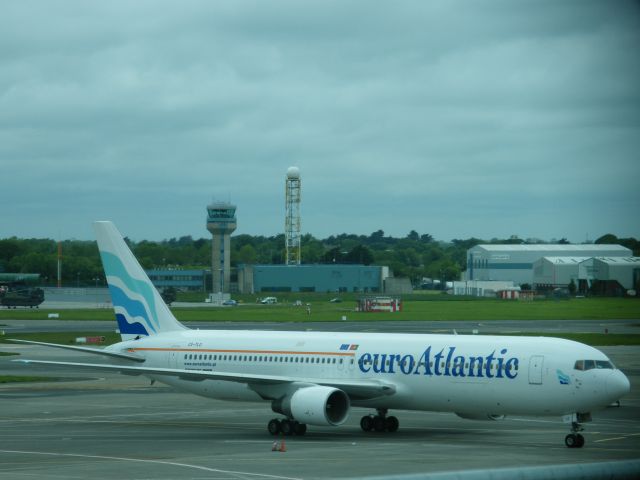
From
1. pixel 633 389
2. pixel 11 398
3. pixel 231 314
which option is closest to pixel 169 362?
pixel 11 398

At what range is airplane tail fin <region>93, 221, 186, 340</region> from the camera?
51125 mm

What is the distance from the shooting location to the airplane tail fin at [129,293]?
51125 millimetres

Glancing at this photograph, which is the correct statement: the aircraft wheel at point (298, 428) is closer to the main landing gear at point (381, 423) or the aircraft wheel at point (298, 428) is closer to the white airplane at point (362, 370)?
the white airplane at point (362, 370)

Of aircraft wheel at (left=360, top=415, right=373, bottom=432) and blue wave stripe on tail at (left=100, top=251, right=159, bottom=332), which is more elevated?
blue wave stripe on tail at (left=100, top=251, right=159, bottom=332)

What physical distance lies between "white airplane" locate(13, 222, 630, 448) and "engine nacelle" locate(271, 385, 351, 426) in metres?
0.04

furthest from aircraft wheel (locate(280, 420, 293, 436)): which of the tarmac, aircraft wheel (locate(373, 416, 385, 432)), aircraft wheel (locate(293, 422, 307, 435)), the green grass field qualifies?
the green grass field

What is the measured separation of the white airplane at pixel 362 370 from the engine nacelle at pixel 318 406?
0.13 ft

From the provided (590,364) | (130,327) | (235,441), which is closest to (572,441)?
(590,364)

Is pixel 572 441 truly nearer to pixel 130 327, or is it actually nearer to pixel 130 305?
pixel 130 327

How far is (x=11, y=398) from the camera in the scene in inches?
2302

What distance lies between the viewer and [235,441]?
41000 mm

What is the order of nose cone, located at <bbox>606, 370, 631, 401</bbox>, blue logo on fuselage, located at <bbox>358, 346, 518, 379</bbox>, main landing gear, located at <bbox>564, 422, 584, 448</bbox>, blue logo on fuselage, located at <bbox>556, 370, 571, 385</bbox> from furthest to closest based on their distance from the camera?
blue logo on fuselage, located at <bbox>358, 346, 518, 379</bbox> → blue logo on fuselage, located at <bbox>556, 370, 571, 385</bbox> → nose cone, located at <bbox>606, 370, 631, 401</bbox> → main landing gear, located at <bbox>564, 422, 584, 448</bbox>

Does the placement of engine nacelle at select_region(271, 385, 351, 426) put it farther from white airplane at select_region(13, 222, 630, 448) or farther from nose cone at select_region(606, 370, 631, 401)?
nose cone at select_region(606, 370, 631, 401)

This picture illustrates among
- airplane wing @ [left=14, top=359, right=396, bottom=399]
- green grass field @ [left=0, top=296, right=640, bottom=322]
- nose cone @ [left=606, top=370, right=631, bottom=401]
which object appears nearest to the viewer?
nose cone @ [left=606, top=370, right=631, bottom=401]
